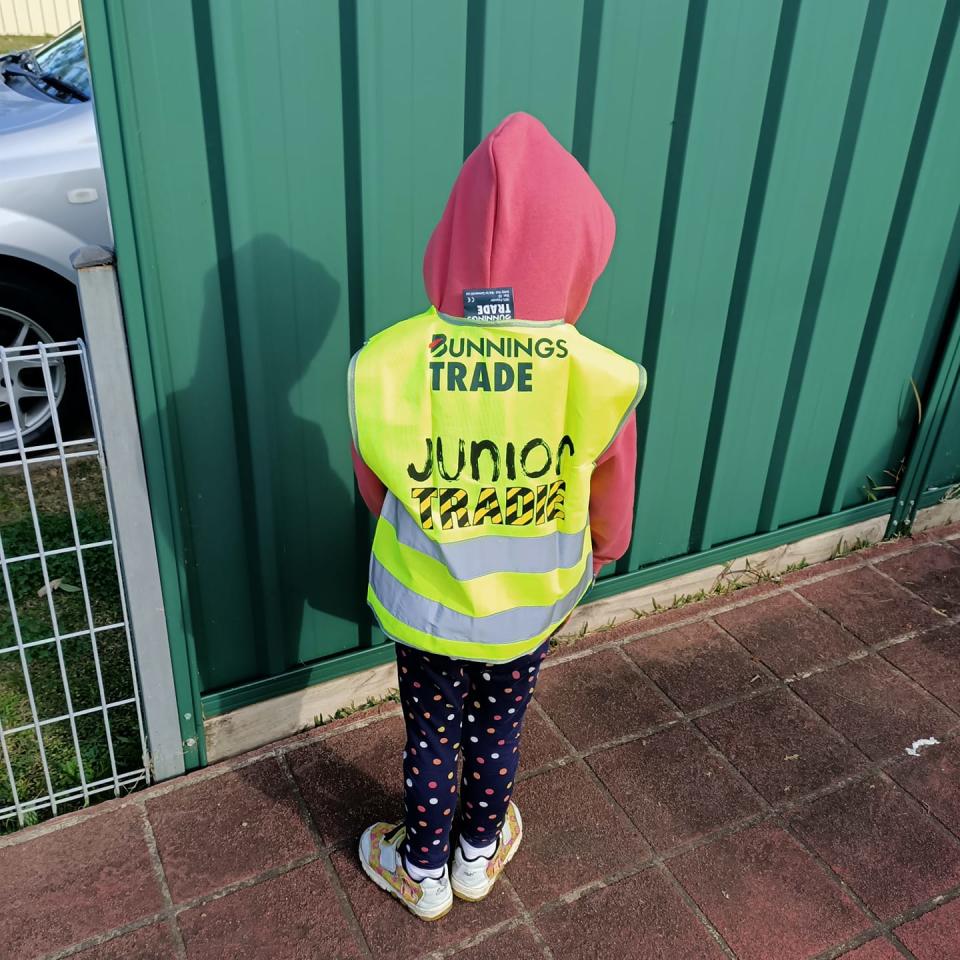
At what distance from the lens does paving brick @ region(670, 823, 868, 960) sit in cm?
252

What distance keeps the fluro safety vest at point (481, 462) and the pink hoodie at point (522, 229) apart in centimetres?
7

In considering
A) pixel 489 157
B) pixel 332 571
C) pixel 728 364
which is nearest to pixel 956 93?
pixel 728 364

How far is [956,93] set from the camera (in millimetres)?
3488

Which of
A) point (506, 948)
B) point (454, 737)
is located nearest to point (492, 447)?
point (454, 737)

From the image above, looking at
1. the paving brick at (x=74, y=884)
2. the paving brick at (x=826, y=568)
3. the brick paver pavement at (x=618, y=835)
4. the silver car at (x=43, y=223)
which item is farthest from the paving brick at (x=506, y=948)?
the silver car at (x=43, y=223)

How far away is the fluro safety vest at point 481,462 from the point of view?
192 centimetres

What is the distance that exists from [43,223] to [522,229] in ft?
11.1

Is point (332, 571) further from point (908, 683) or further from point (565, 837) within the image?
point (908, 683)

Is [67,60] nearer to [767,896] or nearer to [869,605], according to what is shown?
[869,605]

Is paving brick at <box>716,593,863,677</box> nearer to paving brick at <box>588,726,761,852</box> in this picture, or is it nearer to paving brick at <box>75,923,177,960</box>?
paving brick at <box>588,726,761,852</box>

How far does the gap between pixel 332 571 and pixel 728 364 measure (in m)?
1.68

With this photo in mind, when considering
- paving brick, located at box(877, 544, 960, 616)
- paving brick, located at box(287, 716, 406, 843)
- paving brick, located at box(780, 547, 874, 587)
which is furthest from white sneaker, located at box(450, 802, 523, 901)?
paving brick, located at box(877, 544, 960, 616)

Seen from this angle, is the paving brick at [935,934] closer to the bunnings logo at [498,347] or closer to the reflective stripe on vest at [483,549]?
the reflective stripe on vest at [483,549]

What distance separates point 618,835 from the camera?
2797 millimetres
